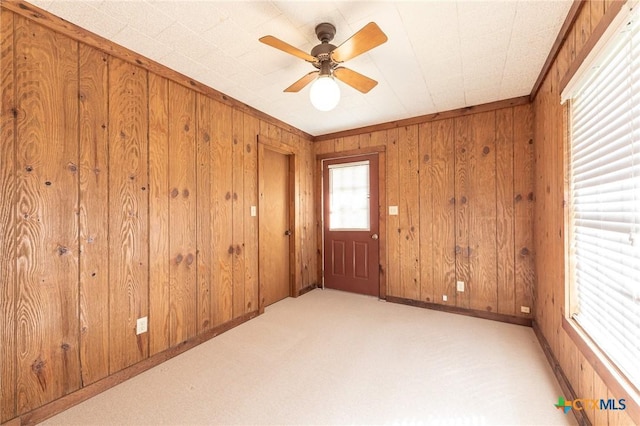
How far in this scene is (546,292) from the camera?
2445 mm

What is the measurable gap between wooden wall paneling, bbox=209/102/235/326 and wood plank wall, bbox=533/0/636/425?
2.88 meters

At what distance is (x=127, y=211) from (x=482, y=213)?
3607 millimetres

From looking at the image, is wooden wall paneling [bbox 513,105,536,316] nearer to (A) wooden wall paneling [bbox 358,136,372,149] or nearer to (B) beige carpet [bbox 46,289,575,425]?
(B) beige carpet [bbox 46,289,575,425]

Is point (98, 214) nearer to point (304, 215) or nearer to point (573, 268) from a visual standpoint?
point (304, 215)

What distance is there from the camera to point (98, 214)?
1.95 metres

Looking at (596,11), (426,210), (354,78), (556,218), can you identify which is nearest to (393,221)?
(426,210)

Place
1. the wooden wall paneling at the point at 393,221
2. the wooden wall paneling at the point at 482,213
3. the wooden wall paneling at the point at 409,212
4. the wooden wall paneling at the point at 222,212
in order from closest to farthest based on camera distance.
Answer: the wooden wall paneling at the point at 222,212 < the wooden wall paneling at the point at 482,213 < the wooden wall paneling at the point at 409,212 < the wooden wall paneling at the point at 393,221

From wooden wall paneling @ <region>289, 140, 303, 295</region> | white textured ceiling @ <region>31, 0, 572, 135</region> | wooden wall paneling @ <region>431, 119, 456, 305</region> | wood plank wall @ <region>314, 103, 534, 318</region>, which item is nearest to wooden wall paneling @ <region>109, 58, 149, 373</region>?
white textured ceiling @ <region>31, 0, 572, 135</region>

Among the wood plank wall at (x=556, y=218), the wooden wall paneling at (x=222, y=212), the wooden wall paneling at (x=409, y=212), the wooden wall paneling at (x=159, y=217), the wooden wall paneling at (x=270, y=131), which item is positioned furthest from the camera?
the wooden wall paneling at (x=409, y=212)

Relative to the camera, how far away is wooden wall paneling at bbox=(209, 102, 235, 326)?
281 centimetres

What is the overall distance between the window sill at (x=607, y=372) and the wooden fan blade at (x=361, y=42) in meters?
2.00

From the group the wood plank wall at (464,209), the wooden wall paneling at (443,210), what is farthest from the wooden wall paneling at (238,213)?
the wooden wall paneling at (443,210)

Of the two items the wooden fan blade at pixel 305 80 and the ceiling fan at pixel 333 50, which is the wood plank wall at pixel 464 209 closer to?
the ceiling fan at pixel 333 50

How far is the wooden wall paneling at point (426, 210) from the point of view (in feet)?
11.6
